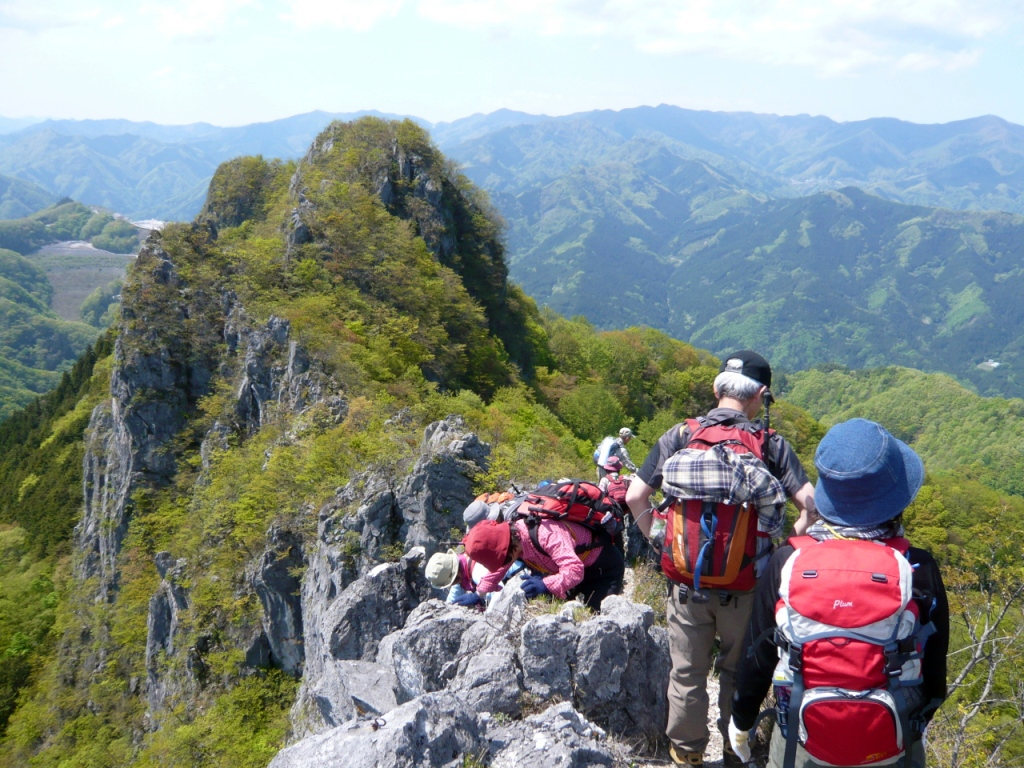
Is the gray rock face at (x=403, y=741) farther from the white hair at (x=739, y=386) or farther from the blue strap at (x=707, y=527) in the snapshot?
the white hair at (x=739, y=386)

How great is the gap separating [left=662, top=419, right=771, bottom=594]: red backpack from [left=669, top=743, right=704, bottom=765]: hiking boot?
1551 millimetres

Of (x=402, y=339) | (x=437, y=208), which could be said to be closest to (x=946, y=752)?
(x=402, y=339)

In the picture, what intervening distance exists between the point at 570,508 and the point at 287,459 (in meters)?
13.8

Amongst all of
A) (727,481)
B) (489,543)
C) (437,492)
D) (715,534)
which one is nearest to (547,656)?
(489,543)

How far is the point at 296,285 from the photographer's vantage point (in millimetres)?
31672

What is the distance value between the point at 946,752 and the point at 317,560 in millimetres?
11900

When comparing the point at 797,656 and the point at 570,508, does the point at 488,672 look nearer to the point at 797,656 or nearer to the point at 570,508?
the point at 570,508

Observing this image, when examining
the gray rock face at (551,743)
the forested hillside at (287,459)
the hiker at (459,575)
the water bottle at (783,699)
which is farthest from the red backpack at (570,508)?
the water bottle at (783,699)

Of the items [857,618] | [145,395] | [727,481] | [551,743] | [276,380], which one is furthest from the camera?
[145,395]

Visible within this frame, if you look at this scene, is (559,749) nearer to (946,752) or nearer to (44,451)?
(946,752)

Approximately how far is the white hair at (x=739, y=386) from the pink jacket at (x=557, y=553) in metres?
2.43

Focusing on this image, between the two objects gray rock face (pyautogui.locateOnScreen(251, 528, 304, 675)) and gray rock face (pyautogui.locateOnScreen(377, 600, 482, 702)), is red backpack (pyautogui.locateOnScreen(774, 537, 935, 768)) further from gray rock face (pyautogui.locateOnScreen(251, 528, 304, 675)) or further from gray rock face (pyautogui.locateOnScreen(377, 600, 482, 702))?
gray rock face (pyautogui.locateOnScreen(251, 528, 304, 675))

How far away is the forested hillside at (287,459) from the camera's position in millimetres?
13664

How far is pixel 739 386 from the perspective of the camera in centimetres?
497
